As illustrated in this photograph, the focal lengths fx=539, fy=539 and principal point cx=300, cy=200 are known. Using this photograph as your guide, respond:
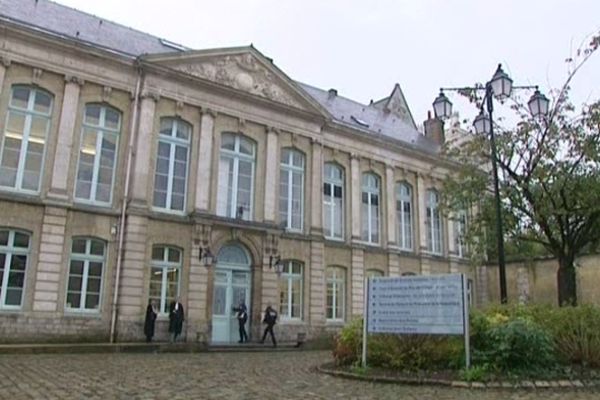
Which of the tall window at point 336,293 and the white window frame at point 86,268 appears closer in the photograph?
the white window frame at point 86,268

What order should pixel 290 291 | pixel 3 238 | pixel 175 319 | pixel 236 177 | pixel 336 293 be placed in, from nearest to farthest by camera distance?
pixel 3 238 < pixel 175 319 < pixel 236 177 < pixel 290 291 < pixel 336 293

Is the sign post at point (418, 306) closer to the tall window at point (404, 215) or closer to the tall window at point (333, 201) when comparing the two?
the tall window at point (333, 201)

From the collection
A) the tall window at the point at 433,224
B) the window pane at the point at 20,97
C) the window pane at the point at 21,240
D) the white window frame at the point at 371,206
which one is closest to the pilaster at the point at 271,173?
the white window frame at the point at 371,206

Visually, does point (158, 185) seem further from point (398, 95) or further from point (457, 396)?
point (398, 95)

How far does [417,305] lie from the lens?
965 cm

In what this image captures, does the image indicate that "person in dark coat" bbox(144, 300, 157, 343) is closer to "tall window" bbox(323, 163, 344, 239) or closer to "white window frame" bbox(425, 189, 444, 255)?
"tall window" bbox(323, 163, 344, 239)

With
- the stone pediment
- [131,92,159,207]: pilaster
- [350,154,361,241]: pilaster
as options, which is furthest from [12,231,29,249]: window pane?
[350,154,361,241]: pilaster

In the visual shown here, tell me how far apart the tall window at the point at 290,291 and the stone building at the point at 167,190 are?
0.06 meters

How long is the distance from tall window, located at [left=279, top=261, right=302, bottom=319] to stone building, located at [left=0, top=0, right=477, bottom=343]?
6cm

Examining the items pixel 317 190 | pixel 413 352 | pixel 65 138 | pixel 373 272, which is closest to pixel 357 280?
pixel 373 272

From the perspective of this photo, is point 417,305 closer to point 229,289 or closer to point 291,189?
point 229,289

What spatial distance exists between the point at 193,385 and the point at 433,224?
2107 cm

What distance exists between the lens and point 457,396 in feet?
24.5

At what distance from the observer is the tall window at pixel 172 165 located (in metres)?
18.5
